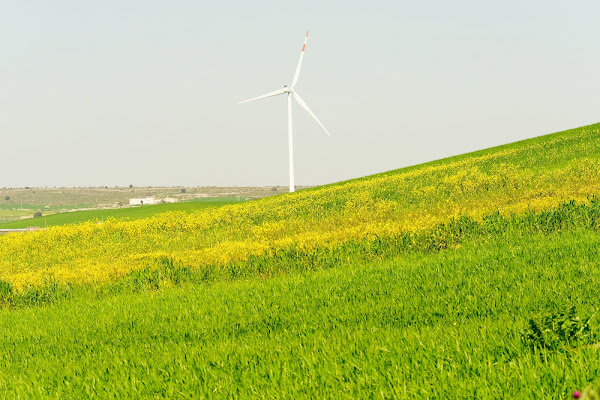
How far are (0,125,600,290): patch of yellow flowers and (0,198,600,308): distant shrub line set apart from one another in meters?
0.44

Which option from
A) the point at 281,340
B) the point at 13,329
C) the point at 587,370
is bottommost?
the point at 13,329

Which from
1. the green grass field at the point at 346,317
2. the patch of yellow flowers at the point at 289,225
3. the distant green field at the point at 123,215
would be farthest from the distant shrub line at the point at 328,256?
the distant green field at the point at 123,215

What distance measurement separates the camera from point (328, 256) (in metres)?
13.7

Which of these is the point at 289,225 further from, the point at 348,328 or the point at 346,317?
the point at 348,328

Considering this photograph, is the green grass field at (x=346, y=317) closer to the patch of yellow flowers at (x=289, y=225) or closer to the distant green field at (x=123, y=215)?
the patch of yellow flowers at (x=289, y=225)

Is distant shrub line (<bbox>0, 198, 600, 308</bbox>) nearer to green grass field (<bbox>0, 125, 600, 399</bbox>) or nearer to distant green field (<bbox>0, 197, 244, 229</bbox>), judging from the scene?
green grass field (<bbox>0, 125, 600, 399</bbox>)

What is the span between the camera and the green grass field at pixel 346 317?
4.90m

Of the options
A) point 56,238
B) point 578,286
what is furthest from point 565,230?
point 56,238

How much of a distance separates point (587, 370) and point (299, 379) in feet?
8.55

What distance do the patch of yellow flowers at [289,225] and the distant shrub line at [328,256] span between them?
0.44 m

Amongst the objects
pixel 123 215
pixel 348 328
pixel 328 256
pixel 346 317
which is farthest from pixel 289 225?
pixel 123 215

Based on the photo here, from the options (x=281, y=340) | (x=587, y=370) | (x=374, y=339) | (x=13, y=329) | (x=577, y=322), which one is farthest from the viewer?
(x=13, y=329)

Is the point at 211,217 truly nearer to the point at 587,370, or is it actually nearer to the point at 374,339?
the point at 374,339

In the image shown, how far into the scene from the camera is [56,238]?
84.9 ft
